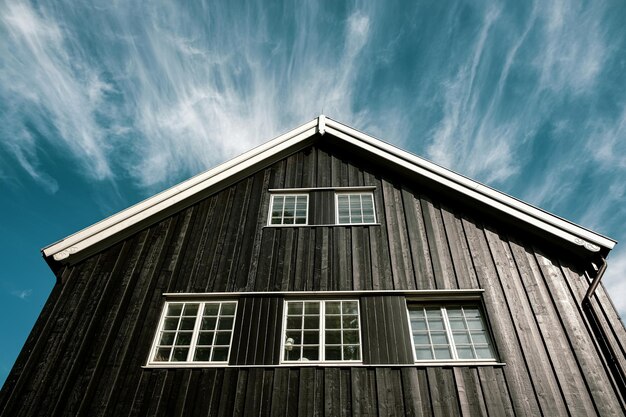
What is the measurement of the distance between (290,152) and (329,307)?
5577 millimetres

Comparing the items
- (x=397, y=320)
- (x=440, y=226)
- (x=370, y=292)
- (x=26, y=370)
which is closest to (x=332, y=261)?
(x=370, y=292)

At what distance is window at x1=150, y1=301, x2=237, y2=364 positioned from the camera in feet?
26.5

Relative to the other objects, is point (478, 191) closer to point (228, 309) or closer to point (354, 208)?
point (354, 208)

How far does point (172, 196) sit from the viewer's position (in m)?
10.8

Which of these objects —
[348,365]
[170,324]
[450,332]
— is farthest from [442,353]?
[170,324]

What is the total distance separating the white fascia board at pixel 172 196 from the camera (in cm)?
990

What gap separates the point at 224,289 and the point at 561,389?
6873 millimetres

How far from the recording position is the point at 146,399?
7.40 m

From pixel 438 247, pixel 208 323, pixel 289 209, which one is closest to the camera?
pixel 208 323

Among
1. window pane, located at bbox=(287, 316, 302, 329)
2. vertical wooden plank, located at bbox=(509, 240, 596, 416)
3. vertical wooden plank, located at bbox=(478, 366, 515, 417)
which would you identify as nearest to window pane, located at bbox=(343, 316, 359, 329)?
window pane, located at bbox=(287, 316, 302, 329)

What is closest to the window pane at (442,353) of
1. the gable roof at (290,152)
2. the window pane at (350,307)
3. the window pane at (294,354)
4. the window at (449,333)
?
the window at (449,333)

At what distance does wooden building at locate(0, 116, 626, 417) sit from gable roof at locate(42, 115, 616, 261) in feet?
0.15

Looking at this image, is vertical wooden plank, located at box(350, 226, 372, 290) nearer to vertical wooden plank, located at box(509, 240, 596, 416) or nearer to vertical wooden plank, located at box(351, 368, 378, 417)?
vertical wooden plank, located at box(351, 368, 378, 417)

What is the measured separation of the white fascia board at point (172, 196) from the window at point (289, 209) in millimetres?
1434
